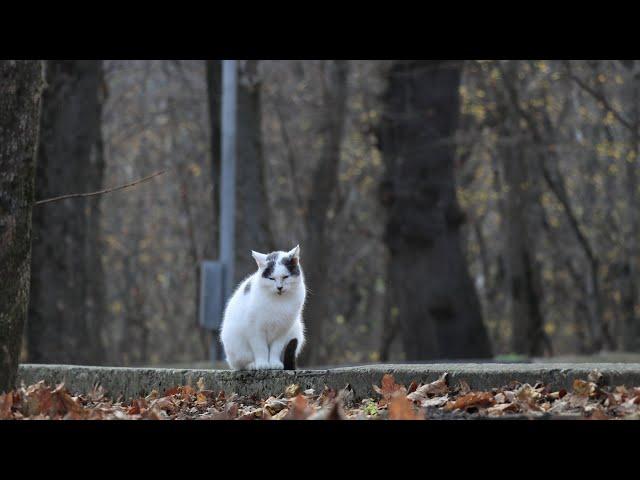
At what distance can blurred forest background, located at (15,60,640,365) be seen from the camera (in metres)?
17.8

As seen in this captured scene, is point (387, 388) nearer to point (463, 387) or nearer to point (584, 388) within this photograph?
point (463, 387)

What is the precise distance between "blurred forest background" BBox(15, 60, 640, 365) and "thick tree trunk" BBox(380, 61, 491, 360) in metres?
0.03

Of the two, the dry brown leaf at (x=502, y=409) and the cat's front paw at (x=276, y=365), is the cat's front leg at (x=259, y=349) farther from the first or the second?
the dry brown leaf at (x=502, y=409)

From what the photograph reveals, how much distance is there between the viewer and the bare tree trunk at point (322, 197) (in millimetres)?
25859

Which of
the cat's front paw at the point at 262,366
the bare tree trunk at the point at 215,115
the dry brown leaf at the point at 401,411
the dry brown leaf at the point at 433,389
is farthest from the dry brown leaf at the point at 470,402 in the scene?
the bare tree trunk at the point at 215,115

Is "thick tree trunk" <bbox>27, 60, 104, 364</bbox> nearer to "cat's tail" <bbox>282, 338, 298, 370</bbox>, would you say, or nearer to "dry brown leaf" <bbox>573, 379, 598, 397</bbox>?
"cat's tail" <bbox>282, 338, 298, 370</bbox>

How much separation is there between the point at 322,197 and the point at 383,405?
2022 cm

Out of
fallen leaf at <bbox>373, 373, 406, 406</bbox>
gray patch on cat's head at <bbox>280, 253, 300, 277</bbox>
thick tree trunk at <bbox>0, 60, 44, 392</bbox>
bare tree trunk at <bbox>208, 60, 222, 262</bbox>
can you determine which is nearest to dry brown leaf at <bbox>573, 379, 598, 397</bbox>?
fallen leaf at <bbox>373, 373, 406, 406</bbox>

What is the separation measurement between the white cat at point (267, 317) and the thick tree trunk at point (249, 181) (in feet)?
36.6

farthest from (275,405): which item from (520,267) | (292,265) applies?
(520,267)

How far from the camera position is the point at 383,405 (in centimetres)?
674

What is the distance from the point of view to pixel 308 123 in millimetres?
31391
